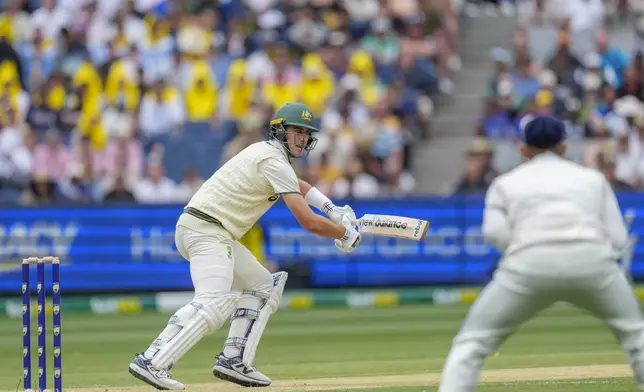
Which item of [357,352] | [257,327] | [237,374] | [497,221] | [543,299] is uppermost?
[497,221]

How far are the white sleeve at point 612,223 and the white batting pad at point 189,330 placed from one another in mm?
2904

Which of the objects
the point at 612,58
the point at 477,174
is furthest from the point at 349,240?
the point at 612,58

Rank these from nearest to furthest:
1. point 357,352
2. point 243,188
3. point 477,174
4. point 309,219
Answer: point 309,219, point 243,188, point 357,352, point 477,174

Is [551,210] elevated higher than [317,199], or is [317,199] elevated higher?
[317,199]

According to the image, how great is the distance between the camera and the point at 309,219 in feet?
27.9

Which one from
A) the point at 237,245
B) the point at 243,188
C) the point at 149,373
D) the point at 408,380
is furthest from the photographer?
the point at 408,380

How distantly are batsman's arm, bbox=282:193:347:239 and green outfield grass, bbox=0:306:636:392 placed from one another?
101cm

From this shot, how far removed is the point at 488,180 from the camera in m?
17.2

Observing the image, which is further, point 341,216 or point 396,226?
point 341,216

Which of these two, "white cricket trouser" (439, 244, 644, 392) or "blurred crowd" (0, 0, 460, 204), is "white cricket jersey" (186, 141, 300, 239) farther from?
"blurred crowd" (0, 0, 460, 204)

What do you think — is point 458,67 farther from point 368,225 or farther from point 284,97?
point 368,225

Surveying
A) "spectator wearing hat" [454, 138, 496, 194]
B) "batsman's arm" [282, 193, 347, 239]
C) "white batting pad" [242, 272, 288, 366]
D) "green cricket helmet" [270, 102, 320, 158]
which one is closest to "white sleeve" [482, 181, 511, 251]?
"batsman's arm" [282, 193, 347, 239]

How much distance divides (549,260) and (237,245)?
10.3 ft

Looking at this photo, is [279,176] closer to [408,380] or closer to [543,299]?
[408,380]
